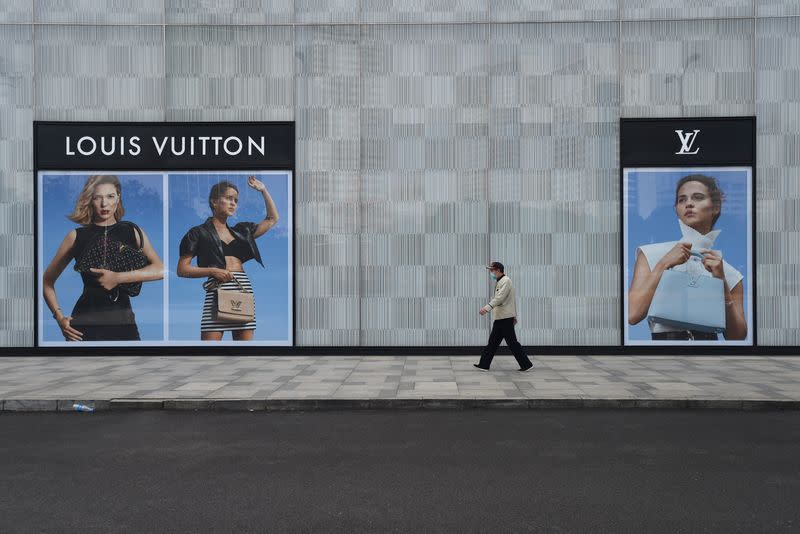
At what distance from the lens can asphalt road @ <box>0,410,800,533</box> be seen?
12.3 ft

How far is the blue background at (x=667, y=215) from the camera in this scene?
11.6 meters

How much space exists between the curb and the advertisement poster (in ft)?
15.1

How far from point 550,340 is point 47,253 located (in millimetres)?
10524

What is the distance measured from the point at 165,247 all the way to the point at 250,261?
1797 mm

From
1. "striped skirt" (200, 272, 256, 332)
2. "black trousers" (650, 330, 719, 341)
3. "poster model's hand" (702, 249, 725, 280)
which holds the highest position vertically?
"poster model's hand" (702, 249, 725, 280)

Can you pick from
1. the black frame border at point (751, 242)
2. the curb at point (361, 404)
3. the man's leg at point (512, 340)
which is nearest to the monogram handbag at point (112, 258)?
the curb at point (361, 404)

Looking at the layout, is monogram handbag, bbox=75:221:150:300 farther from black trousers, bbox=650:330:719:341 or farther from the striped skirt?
black trousers, bbox=650:330:719:341

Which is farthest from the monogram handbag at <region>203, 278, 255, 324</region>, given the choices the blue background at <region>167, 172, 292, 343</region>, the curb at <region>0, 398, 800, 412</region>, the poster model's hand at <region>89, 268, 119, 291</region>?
the curb at <region>0, 398, 800, 412</region>

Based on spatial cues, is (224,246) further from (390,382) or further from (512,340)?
(512,340)

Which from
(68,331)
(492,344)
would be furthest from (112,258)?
(492,344)

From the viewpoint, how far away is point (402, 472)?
15.5 ft

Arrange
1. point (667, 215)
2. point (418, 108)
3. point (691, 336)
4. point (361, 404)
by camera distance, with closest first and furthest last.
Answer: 1. point (361, 404)
2. point (691, 336)
3. point (667, 215)
4. point (418, 108)

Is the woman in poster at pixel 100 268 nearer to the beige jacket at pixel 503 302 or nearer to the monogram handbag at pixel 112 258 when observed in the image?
the monogram handbag at pixel 112 258

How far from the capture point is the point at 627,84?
11.6 metres
